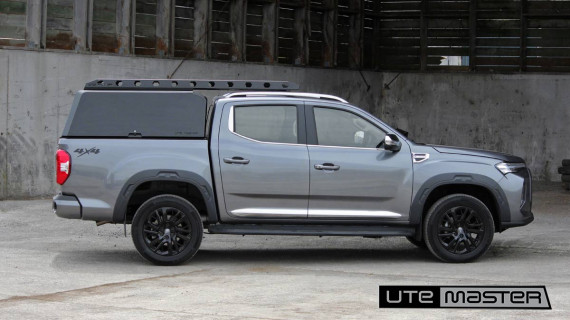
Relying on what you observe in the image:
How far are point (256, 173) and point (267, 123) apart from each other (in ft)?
2.00

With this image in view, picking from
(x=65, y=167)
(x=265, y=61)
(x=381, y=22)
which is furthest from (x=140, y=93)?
(x=381, y=22)

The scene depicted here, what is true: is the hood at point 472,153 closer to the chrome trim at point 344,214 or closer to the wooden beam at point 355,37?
the chrome trim at point 344,214

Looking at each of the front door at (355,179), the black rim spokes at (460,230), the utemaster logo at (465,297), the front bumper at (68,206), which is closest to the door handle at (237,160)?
the front door at (355,179)

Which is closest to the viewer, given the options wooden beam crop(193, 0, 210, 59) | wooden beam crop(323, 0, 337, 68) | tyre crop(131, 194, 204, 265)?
tyre crop(131, 194, 204, 265)

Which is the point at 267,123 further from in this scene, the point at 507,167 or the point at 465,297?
the point at 465,297

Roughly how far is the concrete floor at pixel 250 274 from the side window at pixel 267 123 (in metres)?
1.40

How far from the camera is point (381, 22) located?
27.2m

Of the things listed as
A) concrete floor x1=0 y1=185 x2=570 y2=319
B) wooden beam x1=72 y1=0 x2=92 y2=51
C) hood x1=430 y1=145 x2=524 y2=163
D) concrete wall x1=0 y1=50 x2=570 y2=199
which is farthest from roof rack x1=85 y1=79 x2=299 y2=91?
concrete wall x1=0 y1=50 x2=570 y2=199

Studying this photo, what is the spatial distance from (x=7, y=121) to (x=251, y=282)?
988cm

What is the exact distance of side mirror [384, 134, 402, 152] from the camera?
451 inches

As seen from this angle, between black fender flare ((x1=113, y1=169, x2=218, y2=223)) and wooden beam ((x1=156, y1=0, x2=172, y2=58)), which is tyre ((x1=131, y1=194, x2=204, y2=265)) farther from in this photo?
wooden beam ((x1=156, y1=0, x2=172, y2=58))

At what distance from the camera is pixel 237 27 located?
22.4m

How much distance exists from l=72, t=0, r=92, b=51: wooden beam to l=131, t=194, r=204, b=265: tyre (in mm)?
8727

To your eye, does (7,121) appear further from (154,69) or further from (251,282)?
(251,282)
